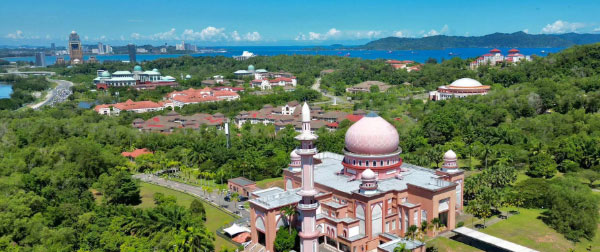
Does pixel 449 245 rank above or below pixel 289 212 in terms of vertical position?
below

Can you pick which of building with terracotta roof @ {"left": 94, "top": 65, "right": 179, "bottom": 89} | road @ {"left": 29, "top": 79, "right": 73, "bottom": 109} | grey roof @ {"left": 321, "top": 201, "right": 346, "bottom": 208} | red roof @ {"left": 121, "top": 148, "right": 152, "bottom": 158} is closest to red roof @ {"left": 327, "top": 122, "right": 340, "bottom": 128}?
red roof @ {"left": 121, "top": 148, "right": 152, "bottom": 158}

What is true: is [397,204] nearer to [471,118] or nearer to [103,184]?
[103,184]

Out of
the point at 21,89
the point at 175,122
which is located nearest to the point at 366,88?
the point at 175,122

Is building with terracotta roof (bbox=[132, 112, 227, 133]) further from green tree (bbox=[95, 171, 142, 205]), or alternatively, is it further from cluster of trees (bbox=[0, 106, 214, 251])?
green tree (bbox=[95, 171, 142, 205])

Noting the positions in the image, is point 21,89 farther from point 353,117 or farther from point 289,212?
point 289,212

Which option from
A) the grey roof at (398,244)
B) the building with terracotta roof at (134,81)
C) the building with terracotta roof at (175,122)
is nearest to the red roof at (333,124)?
the building with terracotta roof at (175,122)

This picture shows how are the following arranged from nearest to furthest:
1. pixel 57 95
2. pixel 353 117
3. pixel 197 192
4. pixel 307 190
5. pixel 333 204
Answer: pixel 307 190 < pixel 333 204 < pixel 197 192 < pixel 353 117 < pixel 57 95

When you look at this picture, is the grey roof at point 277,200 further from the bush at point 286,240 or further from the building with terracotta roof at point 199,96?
the building with terracotta roof at point 199,96
